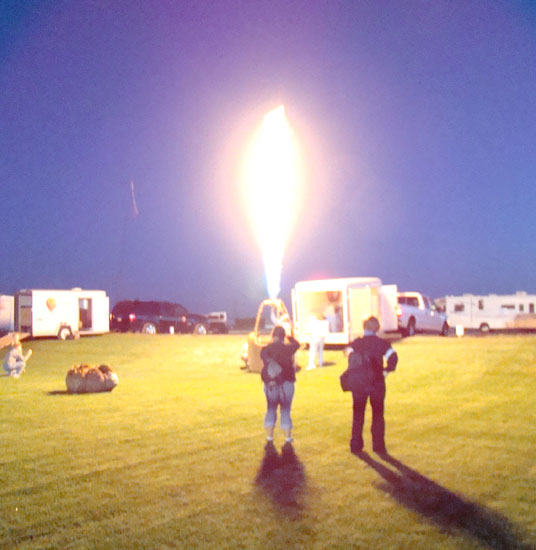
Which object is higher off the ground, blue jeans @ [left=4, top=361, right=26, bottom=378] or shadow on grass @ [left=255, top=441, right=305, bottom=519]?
blue jeans @ [left=4, top=361, right=26, bottom=378]

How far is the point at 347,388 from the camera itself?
781 cm

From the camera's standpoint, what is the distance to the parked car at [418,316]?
997 inches

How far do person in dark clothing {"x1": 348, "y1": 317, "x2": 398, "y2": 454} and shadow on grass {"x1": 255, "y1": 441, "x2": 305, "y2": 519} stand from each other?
2.98ft

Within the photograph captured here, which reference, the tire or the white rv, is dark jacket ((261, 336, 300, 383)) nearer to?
the tire

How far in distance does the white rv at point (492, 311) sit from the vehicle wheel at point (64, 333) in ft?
83.5

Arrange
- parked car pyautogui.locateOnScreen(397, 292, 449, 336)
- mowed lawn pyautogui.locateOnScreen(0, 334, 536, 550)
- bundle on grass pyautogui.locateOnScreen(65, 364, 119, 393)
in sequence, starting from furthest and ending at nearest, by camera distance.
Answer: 1. parked car pyautogui.locateOnScreen(397, 292, 449, 336)
2. bundle on grass pyautogui.locateOnScreen(65, 364, 119, 393)
3. mowed lawn pyautogui.locateOnScreen(0, 334, 536, 550)

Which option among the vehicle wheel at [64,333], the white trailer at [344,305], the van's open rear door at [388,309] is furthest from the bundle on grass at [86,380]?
the vehicle wheel at [64,333]

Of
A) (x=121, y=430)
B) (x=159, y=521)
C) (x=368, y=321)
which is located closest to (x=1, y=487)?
(x=159, y=521)

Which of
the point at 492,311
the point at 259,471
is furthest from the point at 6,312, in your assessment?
the point at 492,311

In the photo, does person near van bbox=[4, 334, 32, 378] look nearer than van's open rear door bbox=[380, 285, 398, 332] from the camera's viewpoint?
Yes

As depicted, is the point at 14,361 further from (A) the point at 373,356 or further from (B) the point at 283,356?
(A) the point at 373,356

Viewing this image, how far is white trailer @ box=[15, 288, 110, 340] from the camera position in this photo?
2938cm

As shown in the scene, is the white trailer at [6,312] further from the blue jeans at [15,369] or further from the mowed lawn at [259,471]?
the mowed lawn at [259,471]

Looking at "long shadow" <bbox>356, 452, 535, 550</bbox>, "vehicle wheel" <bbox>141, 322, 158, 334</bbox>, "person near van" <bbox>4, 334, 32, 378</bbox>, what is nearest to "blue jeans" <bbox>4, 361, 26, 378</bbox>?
"person near van" <bbox>4, 334, 32, 378</bbox>
